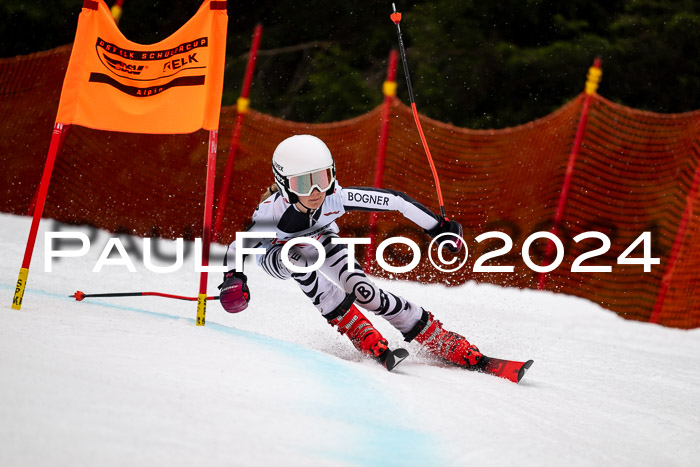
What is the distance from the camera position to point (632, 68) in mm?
13914

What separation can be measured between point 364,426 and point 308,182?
1.71m

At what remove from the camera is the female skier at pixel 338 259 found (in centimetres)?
444

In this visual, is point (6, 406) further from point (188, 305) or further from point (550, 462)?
Result: point (188, 305)

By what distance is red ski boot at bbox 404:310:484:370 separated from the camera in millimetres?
4660

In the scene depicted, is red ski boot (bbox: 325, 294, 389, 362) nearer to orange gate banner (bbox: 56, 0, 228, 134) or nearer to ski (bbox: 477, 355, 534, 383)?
ski (bbox: 477, 355, 534, 383)

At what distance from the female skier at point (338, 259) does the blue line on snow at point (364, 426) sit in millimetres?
746

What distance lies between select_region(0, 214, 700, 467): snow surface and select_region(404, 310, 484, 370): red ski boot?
0.12 m

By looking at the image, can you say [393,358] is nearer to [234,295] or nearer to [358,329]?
[358,329]

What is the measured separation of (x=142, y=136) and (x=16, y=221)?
2.21 m

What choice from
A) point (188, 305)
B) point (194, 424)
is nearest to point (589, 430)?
point (194, 424)

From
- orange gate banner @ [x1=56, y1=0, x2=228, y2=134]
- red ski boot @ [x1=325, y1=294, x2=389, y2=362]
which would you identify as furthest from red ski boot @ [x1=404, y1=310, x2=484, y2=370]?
orange gate banner @ [x1=56, y1=0, x2=228, y2=134]

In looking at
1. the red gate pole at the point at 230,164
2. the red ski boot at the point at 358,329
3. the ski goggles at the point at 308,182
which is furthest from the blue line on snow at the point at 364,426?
the red gate pole at the point at 230,164

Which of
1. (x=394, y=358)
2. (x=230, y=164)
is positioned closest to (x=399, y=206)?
(x=394, y=358)

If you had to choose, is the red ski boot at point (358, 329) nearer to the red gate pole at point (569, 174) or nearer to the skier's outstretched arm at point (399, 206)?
the skier's outstretched arm at point (399, 206)
